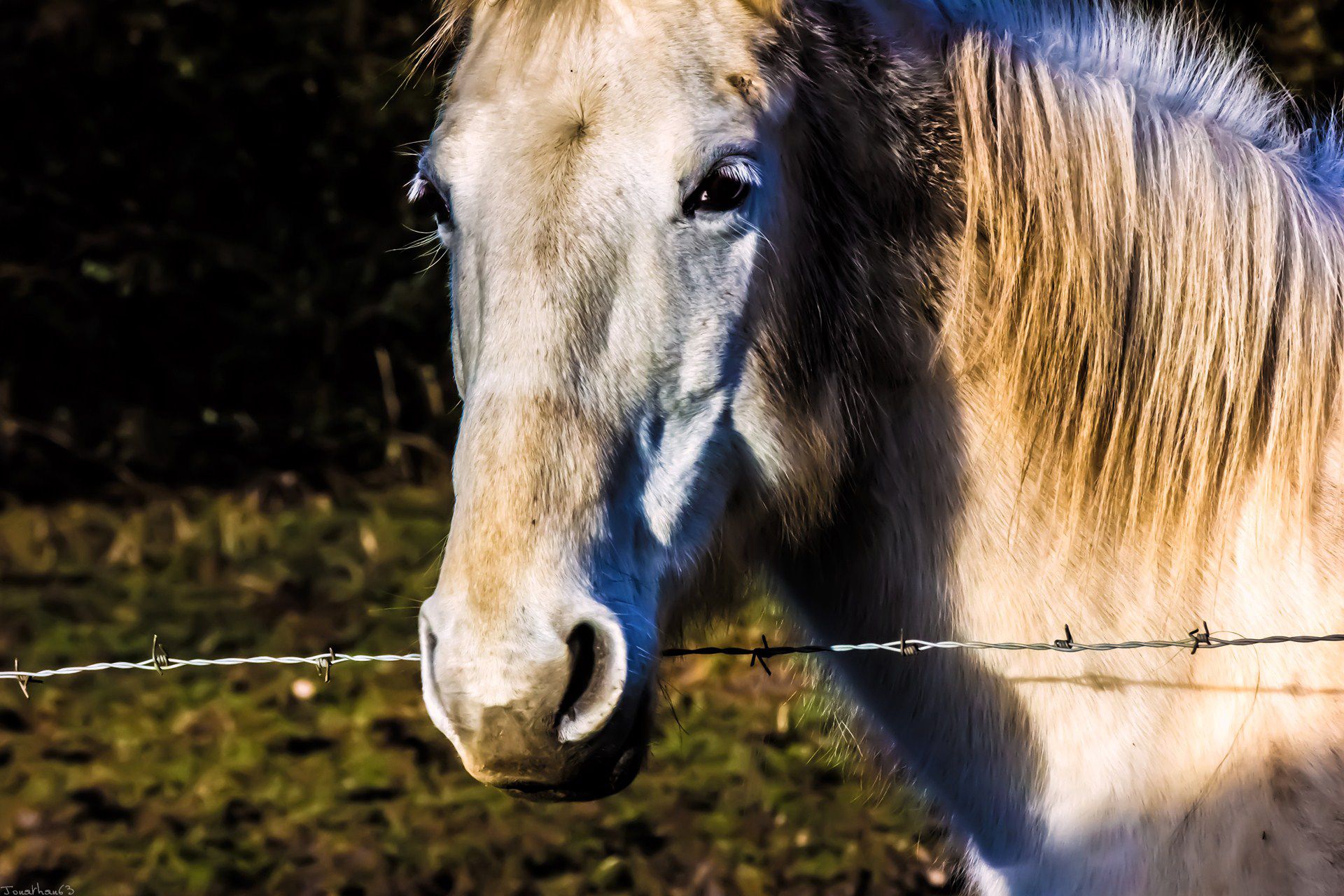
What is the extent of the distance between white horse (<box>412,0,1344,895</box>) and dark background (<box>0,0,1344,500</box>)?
5.17 metres

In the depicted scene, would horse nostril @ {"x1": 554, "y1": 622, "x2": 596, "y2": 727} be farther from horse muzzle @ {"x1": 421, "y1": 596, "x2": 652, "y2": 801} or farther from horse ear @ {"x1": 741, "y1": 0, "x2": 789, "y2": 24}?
horse ear @ {"x1": 741, "y1": 0, "x2": 789, "y2": 24}

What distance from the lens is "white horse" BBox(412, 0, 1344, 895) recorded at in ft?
4.82

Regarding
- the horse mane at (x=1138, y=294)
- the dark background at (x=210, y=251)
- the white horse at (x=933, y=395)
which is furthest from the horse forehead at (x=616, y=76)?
the dark background at (x=210, y=251)

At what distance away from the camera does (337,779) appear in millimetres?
4176

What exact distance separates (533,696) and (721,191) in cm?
70

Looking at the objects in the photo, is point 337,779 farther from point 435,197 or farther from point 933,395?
point 933,395

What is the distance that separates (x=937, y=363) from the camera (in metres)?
1.71

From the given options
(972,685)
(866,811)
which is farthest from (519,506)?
(866,811)

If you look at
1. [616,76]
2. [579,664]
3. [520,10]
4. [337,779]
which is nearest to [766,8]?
[616,76]

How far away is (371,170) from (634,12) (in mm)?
5799

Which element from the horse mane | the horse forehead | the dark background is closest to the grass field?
the horse mane

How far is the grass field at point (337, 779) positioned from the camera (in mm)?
3604

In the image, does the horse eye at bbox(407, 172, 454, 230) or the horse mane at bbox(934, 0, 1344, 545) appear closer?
Answer: the horse mane at bbox(934, 0, 1344, 545)

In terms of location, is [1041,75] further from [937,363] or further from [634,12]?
[634,12]
